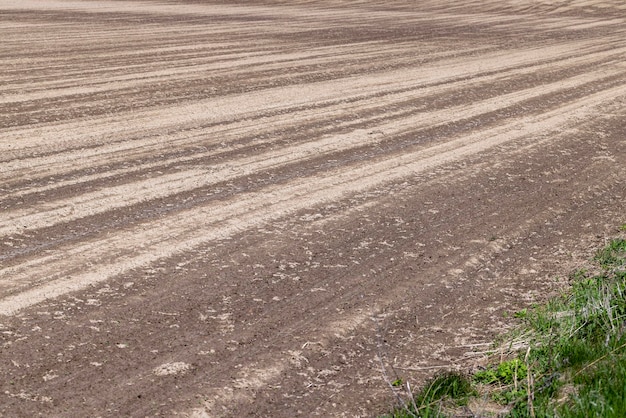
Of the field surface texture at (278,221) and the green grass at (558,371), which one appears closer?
the green grass at (558,371)

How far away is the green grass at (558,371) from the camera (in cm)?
395

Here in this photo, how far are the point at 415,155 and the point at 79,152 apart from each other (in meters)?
3.05

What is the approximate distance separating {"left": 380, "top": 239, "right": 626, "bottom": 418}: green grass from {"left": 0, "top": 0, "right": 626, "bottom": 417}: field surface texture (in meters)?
0.21

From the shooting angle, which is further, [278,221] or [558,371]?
[278,221]

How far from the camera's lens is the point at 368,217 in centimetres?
705

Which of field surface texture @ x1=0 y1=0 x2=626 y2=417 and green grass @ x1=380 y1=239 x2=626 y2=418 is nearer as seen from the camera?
green grass @ x1=380 y1=239 x2=626 y2=418

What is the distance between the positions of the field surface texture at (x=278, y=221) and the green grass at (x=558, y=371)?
8.4 inches

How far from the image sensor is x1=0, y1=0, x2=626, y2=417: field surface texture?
4645 mm

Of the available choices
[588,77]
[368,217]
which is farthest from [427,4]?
[368,217]

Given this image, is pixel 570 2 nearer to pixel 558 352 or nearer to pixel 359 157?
pixel 359 157

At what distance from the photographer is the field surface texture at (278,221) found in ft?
15.2

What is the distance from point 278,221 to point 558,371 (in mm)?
2894

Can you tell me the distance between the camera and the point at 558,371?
437 centimetres

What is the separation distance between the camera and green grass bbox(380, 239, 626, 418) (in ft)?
13.0
